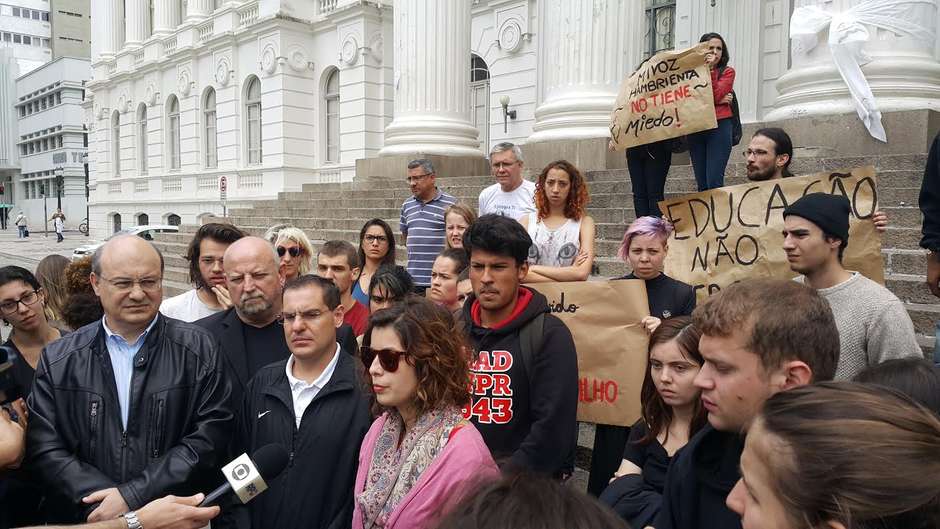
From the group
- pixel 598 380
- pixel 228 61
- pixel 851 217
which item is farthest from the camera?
pixel 228 61

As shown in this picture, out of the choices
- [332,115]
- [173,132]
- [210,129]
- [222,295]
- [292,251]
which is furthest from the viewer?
[173,132]

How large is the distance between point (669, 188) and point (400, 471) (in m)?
6.81

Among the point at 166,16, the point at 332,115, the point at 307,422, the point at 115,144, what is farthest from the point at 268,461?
the point at 115,144

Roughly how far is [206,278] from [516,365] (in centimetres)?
247

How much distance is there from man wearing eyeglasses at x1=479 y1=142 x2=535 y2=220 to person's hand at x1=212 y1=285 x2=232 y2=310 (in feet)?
7.87

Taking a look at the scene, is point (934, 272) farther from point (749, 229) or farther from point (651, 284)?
point (651, 284)

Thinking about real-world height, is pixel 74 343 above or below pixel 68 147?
below

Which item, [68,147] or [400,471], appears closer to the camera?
[400,471]

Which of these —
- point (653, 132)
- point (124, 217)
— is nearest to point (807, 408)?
point (653, 132)

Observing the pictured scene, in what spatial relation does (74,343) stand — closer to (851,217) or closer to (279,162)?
(851,217)

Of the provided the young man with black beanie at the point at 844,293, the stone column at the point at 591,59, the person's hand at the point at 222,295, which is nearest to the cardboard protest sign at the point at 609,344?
the young man with black beanie at the point at 844,293

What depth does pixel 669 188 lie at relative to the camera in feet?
27.1

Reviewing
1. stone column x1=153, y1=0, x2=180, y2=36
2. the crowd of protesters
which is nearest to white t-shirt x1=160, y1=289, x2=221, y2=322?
the crowd of protesters

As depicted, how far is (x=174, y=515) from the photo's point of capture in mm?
2191
